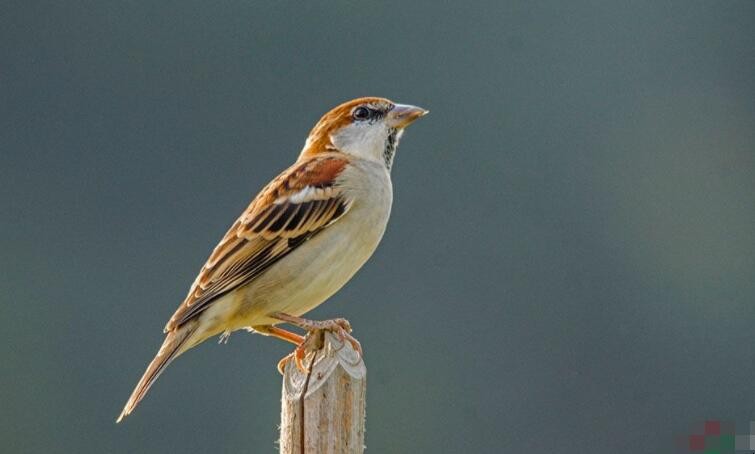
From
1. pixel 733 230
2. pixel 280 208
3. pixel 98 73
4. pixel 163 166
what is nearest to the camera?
pixel 280 208

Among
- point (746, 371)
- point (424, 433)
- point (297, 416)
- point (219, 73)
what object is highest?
point (219, 73)

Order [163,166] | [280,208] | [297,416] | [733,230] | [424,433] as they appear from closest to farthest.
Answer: [297,416] < [280,208] < [424,433] < [163,166] < [733,230]

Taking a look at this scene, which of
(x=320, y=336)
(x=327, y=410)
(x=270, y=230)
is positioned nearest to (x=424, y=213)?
(x=270, y=230)

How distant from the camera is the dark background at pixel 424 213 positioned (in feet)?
143

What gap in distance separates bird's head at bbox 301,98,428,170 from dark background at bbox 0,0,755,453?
28.0 metres

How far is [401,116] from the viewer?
8.35m

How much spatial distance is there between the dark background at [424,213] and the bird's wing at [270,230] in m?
28.6

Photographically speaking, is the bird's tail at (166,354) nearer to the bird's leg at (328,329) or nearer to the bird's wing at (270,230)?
the bird's wing at (270,230)

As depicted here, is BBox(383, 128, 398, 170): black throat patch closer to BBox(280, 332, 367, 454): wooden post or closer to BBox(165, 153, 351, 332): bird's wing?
BBox(165, 153, 351, 332): bird's wing

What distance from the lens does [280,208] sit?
7570 millimetres

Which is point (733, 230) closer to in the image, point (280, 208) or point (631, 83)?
point (631, 83)

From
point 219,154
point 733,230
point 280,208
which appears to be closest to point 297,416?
point 280,208

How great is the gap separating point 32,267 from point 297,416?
153 ft

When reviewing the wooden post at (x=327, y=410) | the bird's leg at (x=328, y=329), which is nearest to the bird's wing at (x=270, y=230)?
the bird's leg at (x=328, y=329)
